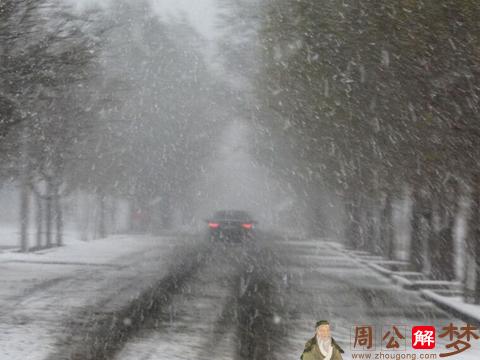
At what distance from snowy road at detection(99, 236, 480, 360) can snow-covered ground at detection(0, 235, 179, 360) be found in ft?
3.49

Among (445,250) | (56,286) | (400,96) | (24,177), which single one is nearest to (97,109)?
(24,177)

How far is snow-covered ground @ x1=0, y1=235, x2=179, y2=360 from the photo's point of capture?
10.5 metres

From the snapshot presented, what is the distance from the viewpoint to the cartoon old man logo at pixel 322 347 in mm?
5680

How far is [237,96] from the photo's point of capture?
45.5 metres

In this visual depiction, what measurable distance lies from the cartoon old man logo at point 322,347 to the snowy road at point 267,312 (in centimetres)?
373

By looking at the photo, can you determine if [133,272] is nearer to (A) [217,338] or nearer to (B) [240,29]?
(A) [217,338]

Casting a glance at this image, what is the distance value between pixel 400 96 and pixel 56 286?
7.46 metres

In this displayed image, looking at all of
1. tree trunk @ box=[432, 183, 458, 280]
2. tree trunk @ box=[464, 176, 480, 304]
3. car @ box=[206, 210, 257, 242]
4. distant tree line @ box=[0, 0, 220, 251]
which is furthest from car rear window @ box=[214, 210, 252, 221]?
tree trunk @ box=[464, 176, 480, 304]

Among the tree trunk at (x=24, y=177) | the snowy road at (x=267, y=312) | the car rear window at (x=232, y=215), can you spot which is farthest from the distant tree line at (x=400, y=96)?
the car rear window at (x=232, y=215)

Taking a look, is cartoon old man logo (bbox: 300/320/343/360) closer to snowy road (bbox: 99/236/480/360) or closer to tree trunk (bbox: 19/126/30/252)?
snowy road (bbox: 99/236/480/360)

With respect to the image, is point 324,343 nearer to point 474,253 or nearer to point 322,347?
point 322,347

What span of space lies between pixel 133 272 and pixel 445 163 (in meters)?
8.66

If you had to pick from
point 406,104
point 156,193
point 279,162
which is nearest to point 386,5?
point 406,104

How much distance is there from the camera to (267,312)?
13344 millimetres
